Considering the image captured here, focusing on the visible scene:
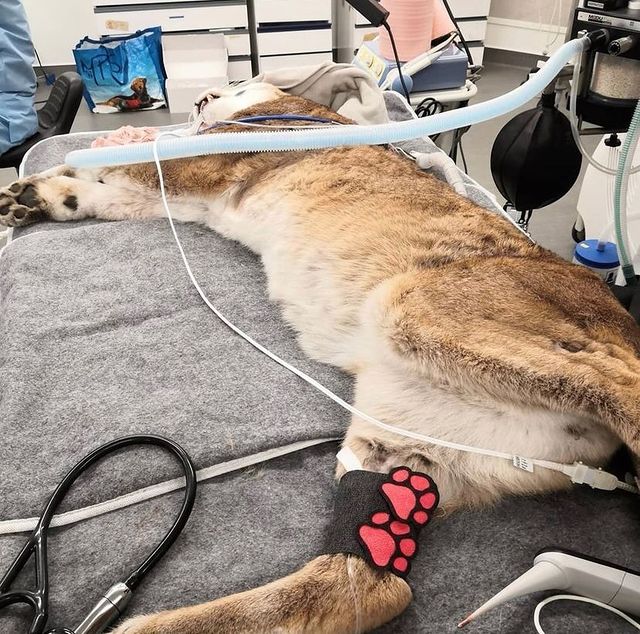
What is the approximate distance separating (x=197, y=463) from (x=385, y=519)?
0.44 m

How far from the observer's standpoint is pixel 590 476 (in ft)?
3.87

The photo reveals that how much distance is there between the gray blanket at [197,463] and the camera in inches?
43.5

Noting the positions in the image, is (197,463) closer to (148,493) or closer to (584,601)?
(148,493)

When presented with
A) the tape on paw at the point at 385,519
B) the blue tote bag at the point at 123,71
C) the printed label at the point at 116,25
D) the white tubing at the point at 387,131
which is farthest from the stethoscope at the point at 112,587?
the printed label at the point at 116,25

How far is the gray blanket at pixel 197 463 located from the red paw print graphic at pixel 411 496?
0.34 ft

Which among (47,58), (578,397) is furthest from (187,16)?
(578,397)

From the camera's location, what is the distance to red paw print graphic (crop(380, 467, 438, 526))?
1.13 meters

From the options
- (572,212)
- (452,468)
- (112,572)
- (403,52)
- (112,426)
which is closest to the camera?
(112,572)

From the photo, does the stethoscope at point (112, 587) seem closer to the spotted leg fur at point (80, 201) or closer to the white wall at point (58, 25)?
the spotted leg fur at point (80, 201)

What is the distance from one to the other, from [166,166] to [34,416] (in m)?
1.24

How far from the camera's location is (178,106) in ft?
17.6

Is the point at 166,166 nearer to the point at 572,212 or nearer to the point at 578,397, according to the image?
the point at 578,397

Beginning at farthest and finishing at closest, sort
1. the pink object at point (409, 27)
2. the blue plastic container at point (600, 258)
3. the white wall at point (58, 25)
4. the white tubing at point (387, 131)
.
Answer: the white wall at point (58, 25), the pink object at point (409, 27), the blue plastic container at point (600, 258), the white tubing at point (387, 131)

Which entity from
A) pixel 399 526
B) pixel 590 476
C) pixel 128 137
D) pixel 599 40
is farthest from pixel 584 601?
pixel 128 137
